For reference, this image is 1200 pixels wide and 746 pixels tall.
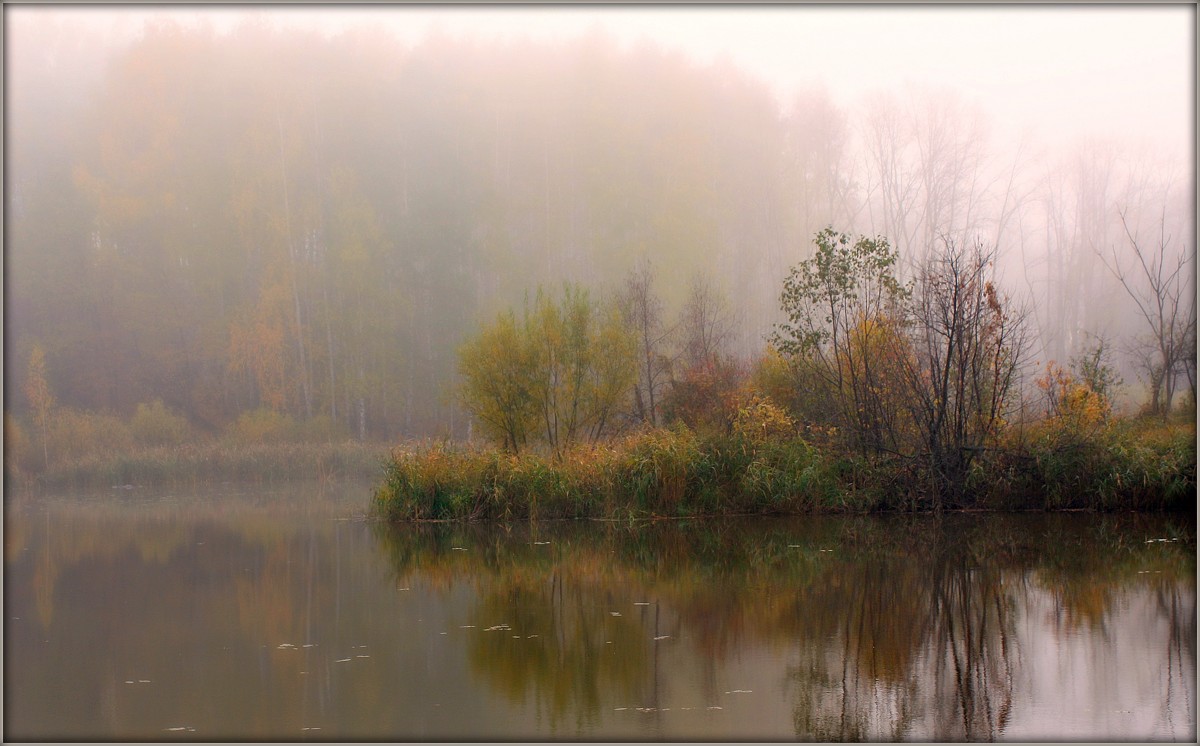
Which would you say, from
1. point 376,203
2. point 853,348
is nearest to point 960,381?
point 853,348

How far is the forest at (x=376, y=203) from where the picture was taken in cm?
3956

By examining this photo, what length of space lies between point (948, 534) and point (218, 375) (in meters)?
34.2

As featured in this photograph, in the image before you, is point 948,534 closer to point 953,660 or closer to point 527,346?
point 953,660

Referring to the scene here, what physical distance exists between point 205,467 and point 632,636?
23.7 m

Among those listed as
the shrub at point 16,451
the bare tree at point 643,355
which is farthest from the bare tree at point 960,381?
the shrub at point 16,451

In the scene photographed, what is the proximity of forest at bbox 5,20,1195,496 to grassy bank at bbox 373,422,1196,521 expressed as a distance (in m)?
19.1

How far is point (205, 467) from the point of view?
2859cm

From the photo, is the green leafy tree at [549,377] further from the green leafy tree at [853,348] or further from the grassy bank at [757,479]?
the green leafy tree at [853,348]

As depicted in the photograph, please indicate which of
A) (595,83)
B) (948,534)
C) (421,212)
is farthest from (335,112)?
(948,534)

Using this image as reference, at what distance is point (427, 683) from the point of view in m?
6.81

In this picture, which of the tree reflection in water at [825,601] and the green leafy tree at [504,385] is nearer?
the tree reflection in water at [825,601]

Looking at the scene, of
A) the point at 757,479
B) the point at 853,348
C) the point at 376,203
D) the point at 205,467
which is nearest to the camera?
the point at 757,479

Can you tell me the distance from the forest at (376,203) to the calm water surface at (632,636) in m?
23.4

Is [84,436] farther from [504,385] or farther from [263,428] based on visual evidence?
[504,385]
